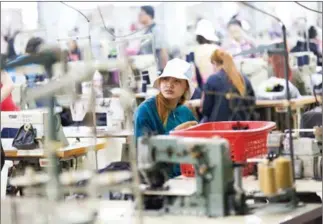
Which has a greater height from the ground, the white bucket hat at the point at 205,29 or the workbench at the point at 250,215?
the white bucket hat at the point at 205,29

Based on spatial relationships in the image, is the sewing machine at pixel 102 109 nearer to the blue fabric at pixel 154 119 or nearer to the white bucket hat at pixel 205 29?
the blue fabric at pixel 154 119

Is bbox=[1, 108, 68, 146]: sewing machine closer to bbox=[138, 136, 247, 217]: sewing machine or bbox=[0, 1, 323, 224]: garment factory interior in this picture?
bbox=[0, 1, 323, 224]: garment factory interior

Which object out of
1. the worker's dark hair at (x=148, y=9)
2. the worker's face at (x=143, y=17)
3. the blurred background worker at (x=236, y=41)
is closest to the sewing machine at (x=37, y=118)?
the blurred background worker at (x=236, y=41)

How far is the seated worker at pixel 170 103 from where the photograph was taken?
202 cm

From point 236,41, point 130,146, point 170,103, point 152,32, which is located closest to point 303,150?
point 170,103

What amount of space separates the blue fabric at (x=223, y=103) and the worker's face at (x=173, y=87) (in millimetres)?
103

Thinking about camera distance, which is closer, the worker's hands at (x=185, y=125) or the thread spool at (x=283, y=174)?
the thread spool at (x=283, y=174)

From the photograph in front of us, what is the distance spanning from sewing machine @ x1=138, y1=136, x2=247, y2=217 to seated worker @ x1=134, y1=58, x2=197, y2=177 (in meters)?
0.25

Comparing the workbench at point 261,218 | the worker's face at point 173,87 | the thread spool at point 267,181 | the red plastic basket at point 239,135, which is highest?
the worker's face at point 173,87

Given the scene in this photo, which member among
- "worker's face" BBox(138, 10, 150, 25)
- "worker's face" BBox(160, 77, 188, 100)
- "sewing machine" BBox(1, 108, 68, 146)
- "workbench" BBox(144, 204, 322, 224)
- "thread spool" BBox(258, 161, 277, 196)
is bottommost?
"workbench" BBox(144, 204, 322, 224)

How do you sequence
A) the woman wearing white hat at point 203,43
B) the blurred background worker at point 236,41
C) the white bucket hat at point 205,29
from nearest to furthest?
the blurred background worker at point 236,41 → the woman wearing white hat at point 203,43 → the white bucket hat at point 205,29

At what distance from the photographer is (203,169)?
5.55ft

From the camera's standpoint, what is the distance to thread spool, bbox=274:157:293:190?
168 centimetres

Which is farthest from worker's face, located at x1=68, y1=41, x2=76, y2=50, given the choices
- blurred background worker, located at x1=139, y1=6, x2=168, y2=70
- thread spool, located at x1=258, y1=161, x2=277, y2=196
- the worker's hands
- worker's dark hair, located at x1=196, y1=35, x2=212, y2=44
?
blurred background worker, located at x1=139, y1=6, x2=168, y2=70
